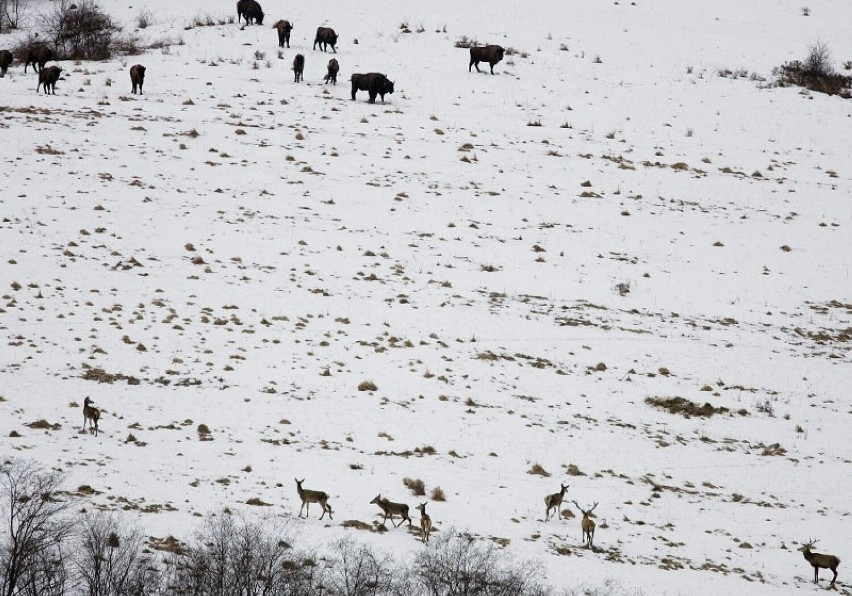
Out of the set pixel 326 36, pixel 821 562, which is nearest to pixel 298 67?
pixel 326 36

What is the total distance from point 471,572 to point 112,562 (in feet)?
15.6

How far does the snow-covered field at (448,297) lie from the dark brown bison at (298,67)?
0.53m

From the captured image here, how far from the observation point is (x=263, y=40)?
155 feet

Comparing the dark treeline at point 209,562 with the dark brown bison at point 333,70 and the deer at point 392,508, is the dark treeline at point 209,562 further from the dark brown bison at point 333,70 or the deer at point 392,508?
the dark brown bison at point 333,70

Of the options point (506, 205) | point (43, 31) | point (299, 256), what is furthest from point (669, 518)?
point (43, 31)

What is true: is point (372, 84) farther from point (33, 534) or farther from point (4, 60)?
point (33, 534)

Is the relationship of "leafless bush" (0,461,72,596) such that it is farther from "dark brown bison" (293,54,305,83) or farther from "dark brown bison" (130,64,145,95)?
"dark brown bison" (293,54,305,83)

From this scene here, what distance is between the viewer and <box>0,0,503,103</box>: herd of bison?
37.8 metres

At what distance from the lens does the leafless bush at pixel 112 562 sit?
9.67 meters

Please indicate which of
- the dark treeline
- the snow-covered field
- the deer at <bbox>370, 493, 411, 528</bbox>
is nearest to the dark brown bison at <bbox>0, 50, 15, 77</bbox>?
the snow-covered field

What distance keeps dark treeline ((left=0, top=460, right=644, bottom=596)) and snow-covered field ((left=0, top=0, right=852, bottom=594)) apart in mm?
762

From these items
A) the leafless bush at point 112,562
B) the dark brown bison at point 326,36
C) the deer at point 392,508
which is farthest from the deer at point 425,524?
the dark brown bison at point 326,36

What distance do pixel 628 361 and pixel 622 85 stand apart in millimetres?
28377

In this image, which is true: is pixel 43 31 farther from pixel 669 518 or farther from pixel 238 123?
pixel 669 518
